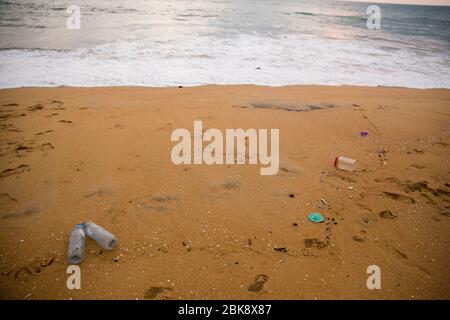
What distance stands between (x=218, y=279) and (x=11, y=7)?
27722mm

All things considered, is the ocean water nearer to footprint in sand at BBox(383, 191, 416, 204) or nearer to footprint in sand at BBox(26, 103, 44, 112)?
footprint in sand at BBox(26, 103, 44, 112)

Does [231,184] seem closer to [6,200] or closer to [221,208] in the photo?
[221,208]

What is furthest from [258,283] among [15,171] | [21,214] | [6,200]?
[15,171]

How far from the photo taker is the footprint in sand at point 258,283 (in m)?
2.19


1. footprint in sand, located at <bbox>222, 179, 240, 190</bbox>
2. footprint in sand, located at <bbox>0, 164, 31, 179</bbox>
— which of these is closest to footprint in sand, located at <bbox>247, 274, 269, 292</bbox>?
footprint in sand, located at <bbox>222, 179, 240, 190</bbox>

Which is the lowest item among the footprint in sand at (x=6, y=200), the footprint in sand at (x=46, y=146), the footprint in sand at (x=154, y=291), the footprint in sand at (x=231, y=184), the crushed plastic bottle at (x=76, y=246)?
the footprint in sand at (x=154, y=291)

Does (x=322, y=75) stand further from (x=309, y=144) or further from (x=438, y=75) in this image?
(x=309, y=144)

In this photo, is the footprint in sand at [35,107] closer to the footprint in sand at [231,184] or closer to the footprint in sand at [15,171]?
the footprint in sand at [15,171]

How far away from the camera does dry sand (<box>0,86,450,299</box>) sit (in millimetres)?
2227

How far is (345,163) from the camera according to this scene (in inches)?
143

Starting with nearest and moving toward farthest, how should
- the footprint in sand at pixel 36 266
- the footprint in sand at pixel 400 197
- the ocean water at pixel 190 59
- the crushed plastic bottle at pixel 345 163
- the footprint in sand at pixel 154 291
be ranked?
the footprint in sand at pixel 154 291, the footprint in sand at pixel 36 266, the footprint in sand at pixel 400 197, the crushed plastic bottle at pixel 345 163, the ocean water at pixel 190 59

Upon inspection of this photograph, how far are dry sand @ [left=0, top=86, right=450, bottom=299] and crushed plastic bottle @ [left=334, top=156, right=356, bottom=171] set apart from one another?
115 millimetres

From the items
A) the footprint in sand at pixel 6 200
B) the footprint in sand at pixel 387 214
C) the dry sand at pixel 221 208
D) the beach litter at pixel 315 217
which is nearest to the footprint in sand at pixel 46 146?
the dry sand at pixel 221 208

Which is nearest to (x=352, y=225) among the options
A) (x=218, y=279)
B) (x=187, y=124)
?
(x=218, y=279)
